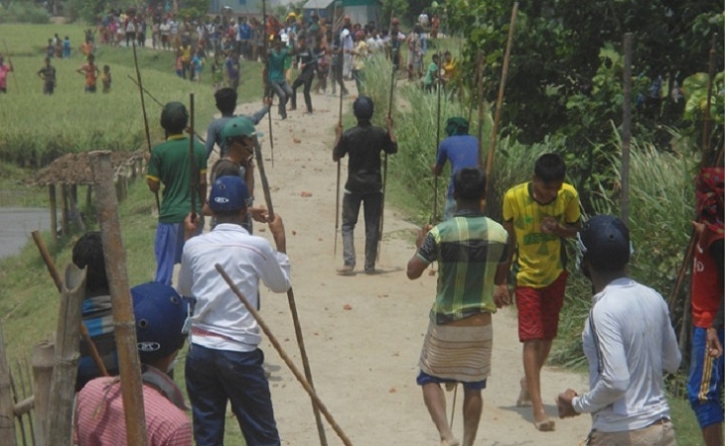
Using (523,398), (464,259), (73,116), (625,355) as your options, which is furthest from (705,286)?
(73,116)

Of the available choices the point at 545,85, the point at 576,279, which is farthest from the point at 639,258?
the point at 545,85

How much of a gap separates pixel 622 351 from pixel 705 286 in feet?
5.42

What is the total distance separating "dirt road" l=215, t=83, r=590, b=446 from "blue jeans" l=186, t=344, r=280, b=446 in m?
1.78

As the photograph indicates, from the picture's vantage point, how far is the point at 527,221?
7.54m

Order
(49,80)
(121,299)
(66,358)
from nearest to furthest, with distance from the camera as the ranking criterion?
(66,358), (121,299), (49,80)

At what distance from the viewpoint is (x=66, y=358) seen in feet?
11.5

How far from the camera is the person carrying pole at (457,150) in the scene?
34.6 feet

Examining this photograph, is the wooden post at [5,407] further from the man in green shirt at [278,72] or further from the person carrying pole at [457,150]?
the man in green shirt at [278,72]

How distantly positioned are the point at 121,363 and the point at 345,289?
8.02m

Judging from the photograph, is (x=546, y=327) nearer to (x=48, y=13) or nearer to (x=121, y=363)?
(x=121, y=363)

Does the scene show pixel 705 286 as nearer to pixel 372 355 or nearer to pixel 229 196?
pixel 229 196

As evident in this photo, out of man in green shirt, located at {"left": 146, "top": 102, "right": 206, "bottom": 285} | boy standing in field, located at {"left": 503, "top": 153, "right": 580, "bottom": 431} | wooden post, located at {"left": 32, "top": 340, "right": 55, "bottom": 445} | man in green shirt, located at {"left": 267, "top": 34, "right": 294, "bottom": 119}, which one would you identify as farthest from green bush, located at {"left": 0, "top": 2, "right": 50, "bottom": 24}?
wooden post, located at {"left": 32, "top": 340, "right": 55, "bottom": 445}

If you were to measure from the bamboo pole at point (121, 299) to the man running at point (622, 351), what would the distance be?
170cm

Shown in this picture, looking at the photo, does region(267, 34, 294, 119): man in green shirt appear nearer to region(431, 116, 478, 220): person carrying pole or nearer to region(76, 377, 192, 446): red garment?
region(431, 116, 478, 220): person carrying pole
